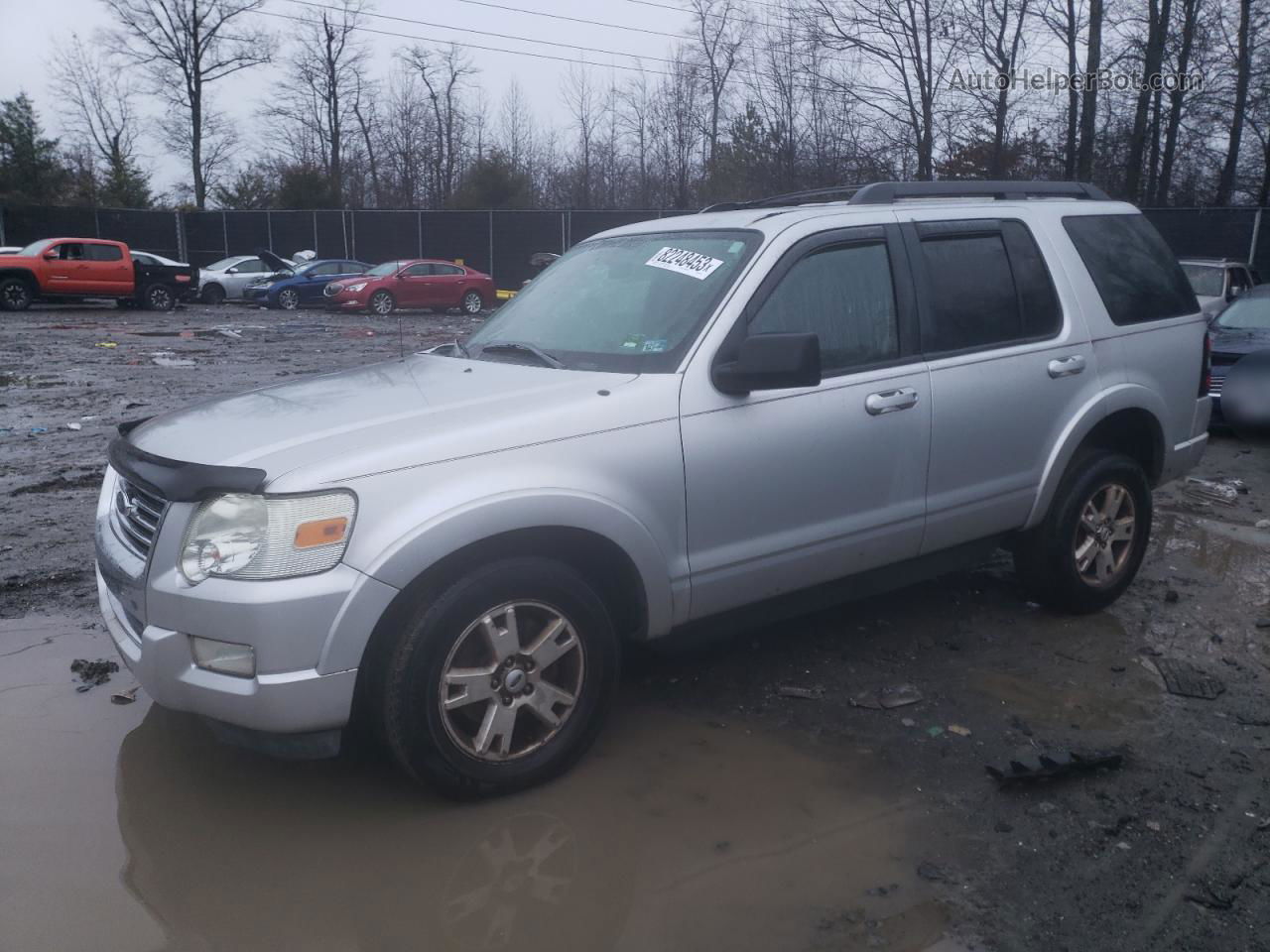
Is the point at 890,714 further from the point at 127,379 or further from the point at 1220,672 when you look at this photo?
the point at 127,379

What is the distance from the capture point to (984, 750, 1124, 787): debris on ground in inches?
145

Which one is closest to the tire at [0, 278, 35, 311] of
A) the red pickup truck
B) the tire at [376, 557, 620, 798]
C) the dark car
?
the red pickup truck

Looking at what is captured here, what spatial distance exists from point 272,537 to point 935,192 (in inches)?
129

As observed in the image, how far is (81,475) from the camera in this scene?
812 centimetres

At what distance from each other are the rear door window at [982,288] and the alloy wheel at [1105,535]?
0.85 m

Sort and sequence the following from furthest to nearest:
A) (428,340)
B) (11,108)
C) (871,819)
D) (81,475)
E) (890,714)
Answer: (11,108) → (428,340) → (81,475) → (890,714) → (871,819)

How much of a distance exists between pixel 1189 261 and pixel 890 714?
530 inches

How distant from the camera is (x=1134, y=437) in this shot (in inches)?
215

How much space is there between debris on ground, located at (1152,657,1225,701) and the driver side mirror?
6.87 feet

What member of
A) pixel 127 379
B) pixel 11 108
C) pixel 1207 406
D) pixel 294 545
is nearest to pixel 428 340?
pixel 127 379

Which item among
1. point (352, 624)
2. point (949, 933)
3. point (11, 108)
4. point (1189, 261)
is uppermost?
point (11, 108)

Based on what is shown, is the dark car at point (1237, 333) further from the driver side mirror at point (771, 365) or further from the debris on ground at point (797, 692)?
the driver side mirror at point (771, 365)

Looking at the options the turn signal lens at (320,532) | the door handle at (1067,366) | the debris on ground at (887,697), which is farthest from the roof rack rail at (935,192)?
the turn signal lens at (320,532)

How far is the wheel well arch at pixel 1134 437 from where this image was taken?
206 inches
